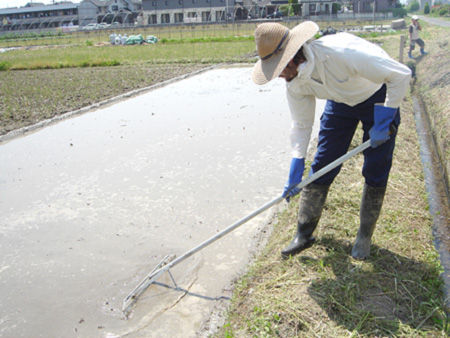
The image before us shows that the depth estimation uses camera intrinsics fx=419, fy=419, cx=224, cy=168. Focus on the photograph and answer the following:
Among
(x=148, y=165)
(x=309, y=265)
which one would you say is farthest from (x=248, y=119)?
(x=309, y=265)

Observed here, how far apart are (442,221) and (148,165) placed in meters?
2.80

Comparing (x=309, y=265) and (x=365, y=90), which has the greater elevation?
(x=365, y=90)

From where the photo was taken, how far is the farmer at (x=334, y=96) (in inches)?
74.0

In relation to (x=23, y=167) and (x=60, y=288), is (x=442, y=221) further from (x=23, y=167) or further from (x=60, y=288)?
(x=23, y=167)

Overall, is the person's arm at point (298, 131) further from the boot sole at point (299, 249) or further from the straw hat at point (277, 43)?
the boot sole at point (299, 249)

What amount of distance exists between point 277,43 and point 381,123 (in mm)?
617

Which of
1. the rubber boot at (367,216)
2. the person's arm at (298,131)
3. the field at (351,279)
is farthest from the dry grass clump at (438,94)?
the person's arm at (298,131)

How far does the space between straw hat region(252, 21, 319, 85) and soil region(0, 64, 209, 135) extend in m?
5.26

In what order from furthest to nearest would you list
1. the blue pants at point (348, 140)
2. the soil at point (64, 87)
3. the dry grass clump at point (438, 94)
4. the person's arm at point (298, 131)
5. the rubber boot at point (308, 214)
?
the soil at point (64, 87), the dry grass clump at point (438, 94), the rubber boot at point (308, 214), the person's arm at point (298, 131), the blue pants at point (348, 140)

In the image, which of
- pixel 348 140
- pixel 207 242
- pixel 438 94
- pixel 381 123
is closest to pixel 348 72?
pixel 381 123

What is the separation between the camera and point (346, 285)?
2096mm

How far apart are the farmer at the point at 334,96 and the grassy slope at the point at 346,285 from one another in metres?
0.14

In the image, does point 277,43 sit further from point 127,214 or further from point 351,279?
point 127,214

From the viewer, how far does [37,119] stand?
22.4 feet
